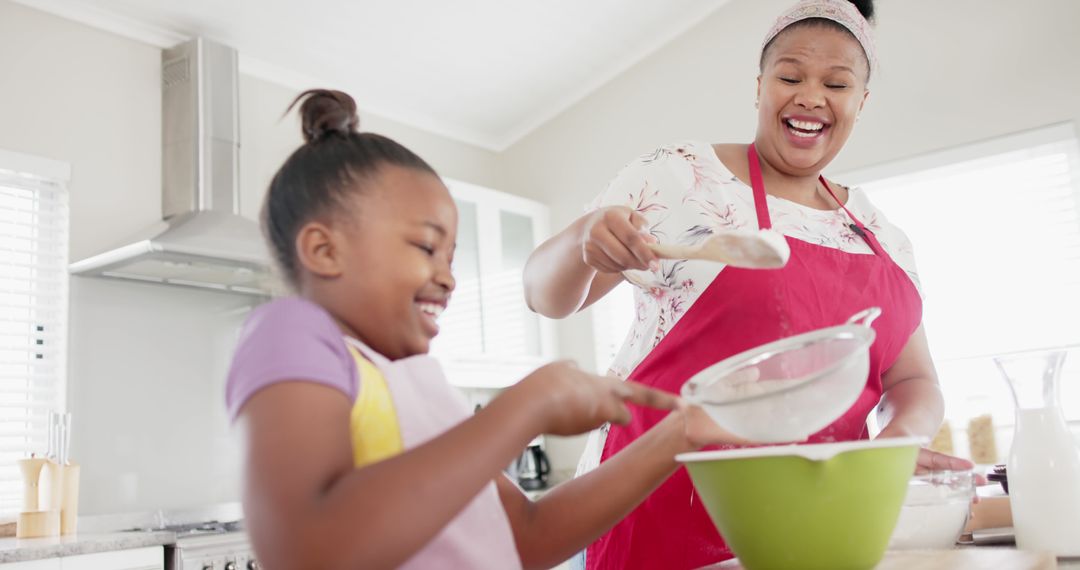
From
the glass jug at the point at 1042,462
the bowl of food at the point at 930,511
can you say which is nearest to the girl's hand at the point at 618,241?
the bowl of food at the point at 930,511

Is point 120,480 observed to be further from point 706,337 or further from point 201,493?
point 706,337

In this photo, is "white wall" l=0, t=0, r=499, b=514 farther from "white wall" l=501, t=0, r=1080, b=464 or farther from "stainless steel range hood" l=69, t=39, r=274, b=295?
"white wall" l=501, t=0, r=1080, b=464

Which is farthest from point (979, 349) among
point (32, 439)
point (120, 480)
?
point (32, 439)

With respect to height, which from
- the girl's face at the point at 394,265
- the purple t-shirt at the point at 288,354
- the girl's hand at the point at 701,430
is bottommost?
the girl's hand at the point at 701,430

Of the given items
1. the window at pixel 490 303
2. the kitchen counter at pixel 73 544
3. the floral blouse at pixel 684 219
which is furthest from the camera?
the window at pixel 490 303

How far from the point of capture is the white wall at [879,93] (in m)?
3.48

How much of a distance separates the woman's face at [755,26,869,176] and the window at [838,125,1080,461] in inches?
89.6

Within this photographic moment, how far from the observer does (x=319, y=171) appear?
34.2 inches

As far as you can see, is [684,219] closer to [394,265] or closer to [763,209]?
[763,209]

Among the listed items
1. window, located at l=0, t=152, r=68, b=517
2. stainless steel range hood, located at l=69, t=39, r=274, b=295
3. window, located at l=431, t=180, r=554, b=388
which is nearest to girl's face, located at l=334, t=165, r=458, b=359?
stainless steel range hood, located at l=69, t=39, r=274, b=295

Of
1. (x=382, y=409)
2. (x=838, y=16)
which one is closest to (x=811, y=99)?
(x=838, y=16)

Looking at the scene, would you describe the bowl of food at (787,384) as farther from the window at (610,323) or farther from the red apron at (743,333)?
the window at (610,323)

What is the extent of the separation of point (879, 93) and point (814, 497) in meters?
3.41

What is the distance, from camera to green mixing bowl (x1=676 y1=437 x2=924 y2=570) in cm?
79
